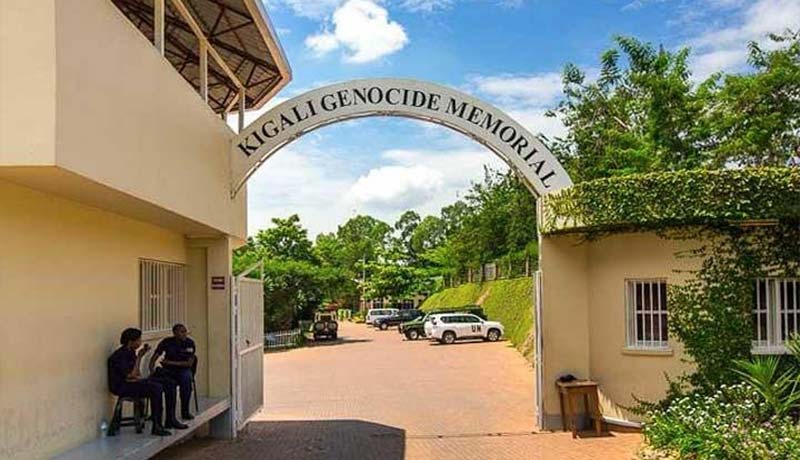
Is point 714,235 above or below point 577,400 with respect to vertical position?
above

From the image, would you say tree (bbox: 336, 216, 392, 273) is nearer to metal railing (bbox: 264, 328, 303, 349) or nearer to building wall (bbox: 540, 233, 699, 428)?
metal railing (bbox: 264, 328, 303, 349)

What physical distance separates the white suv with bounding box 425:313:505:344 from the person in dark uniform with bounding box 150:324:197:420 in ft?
84.8

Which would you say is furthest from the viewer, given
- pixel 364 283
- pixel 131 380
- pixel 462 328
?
pixel 364 283

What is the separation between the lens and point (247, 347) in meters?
13.1

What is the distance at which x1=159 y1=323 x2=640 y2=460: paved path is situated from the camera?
35.3 ft

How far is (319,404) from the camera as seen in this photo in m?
16.5

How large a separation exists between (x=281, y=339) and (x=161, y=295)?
2610cm

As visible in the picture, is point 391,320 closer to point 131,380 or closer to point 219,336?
point 219,336

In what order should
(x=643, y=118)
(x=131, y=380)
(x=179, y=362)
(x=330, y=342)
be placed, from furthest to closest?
(x=330, y=342)
(x=643, y=118)
(x=179, y=362)
(x=131, y=380)

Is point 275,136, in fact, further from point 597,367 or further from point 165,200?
point 597,367

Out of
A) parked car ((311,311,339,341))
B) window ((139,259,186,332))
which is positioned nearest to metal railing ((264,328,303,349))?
parked car ((311,311,339,341))

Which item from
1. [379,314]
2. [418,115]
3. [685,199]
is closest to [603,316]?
[685,199]

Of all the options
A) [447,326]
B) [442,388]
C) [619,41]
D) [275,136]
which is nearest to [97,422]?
[275,136]

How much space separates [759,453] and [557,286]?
16.1ft
